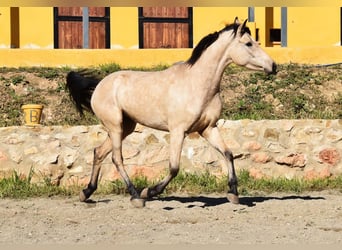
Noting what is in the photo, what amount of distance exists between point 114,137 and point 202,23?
973cm

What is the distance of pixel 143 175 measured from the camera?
10.9m

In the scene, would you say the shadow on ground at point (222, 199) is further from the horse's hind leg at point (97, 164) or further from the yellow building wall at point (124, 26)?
the yellow building wall at point (124, 26)

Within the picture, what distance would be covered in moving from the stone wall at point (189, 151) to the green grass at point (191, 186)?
199mm

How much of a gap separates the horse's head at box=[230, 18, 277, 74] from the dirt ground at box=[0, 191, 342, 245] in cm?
148

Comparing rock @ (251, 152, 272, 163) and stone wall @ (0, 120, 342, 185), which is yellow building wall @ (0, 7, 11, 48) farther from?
rock @ (251, 152, 272, 163)

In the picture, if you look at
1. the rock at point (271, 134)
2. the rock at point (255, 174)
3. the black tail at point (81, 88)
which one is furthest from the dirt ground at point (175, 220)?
the rock at point (271, 134)

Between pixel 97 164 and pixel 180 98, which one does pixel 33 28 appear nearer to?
pixel 97 164

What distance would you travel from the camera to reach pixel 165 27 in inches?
723

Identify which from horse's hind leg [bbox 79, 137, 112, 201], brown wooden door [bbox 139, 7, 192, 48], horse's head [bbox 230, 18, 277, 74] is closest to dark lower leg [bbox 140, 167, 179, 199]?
horse's hind leg [bbox 79, 137, 112, 201]

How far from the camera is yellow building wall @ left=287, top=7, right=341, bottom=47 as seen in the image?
60.6 feet

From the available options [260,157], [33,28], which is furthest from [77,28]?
[260,157]

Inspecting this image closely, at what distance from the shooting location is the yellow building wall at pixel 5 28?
1725 cm

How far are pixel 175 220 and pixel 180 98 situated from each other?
4.86 ft

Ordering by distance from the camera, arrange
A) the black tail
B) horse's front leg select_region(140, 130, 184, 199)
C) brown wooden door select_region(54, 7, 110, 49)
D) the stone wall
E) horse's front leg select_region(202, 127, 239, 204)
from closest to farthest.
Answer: horse's front leg select_region(140, 130, 184, 199), horse's front leg select_region(202, 127, 239, 204), the black tail, the stone wall, brown wooden door select_region(54, 7, 110, 49)
